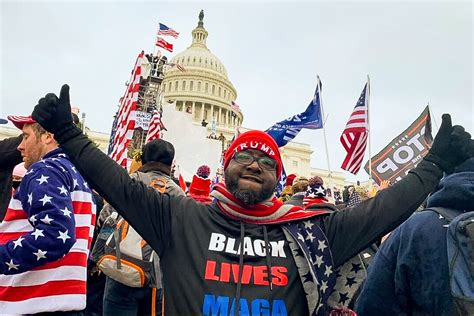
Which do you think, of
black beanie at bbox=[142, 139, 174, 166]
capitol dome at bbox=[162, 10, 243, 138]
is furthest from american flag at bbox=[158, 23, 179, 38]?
capitol dome at bbox=[162, 10, 243, 138]

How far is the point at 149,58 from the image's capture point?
74.2 ft

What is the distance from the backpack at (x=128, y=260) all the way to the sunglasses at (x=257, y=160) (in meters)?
A: 1.34

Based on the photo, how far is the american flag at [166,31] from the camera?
59.5 ft

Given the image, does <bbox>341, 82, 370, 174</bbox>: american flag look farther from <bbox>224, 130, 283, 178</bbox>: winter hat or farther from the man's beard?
the man's beard

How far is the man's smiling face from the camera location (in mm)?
2111

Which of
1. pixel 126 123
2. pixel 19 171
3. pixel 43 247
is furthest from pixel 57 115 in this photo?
pixel 126 123

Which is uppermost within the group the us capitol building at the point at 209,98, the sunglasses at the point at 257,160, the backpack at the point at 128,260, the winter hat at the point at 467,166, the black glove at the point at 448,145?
the us capitol building at the point at 209,98

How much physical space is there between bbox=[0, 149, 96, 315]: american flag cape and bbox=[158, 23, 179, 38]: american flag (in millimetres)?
16549

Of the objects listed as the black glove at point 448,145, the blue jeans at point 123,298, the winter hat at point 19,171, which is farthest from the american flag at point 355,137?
the black glove at point 448,145

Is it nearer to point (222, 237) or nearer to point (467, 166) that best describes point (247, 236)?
point (222, 237)

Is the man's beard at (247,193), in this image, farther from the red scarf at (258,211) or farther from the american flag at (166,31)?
the american flag at (166,31)

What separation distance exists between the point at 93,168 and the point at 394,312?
1.66 meters

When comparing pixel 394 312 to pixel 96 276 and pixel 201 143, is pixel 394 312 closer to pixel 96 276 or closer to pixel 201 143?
pixel 96 276

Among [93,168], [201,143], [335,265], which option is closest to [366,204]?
[335,265]
